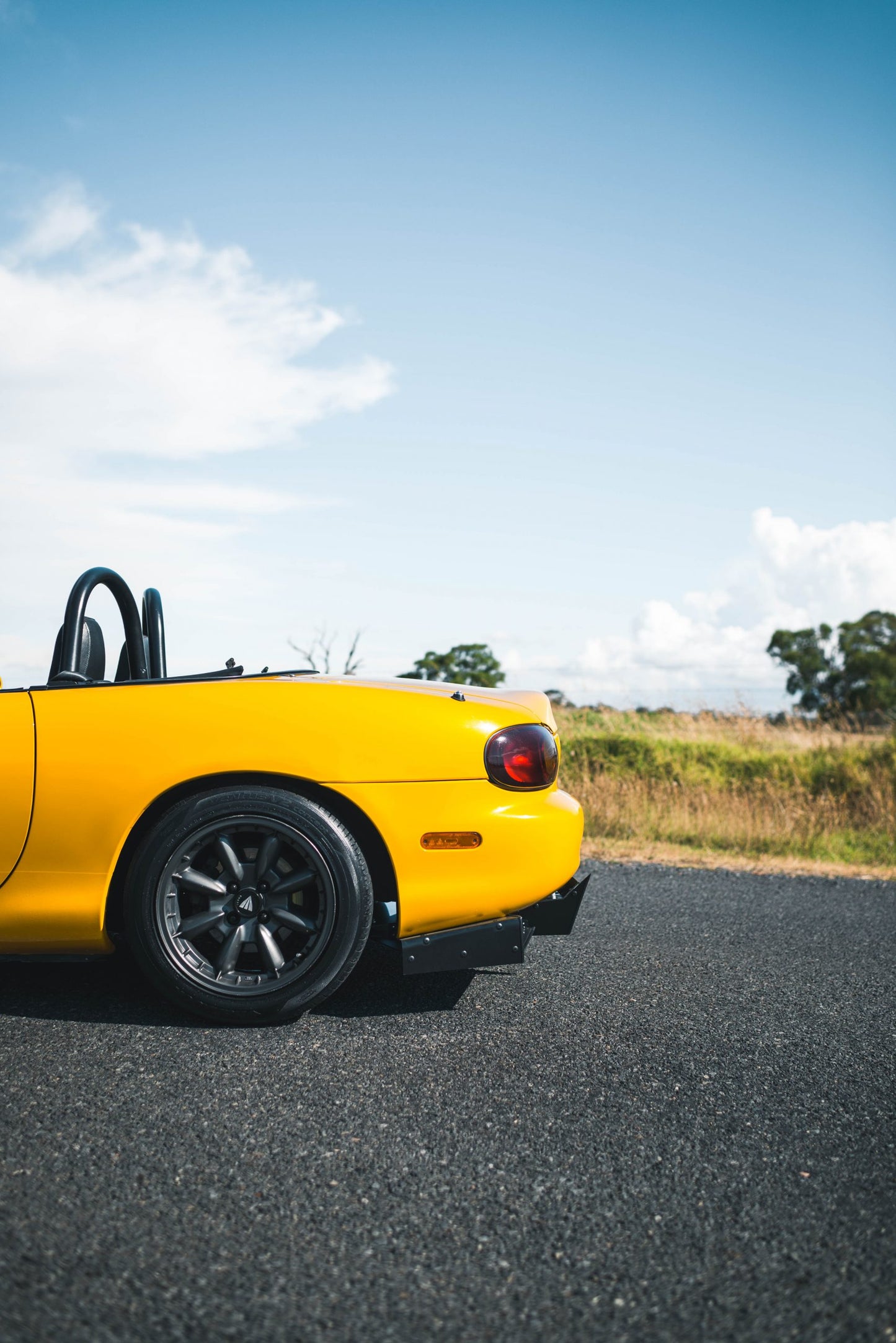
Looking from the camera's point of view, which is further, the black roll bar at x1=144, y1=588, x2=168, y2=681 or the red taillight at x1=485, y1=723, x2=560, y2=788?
the black roll bar at x1=144, y1=588, x2=168, y2=681

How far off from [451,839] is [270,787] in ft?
2.16

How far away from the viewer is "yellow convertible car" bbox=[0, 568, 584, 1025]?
3123 millimetres

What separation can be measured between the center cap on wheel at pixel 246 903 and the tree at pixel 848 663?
5256cm

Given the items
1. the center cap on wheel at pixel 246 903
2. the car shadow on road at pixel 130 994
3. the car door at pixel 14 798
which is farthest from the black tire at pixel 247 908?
the car door at pixel 14 798

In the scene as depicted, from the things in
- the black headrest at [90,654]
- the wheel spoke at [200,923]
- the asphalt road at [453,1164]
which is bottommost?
the asphalt road at [453,1164]

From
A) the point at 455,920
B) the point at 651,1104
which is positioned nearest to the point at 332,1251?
the point at 651,1104

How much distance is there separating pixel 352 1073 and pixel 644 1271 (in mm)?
1185

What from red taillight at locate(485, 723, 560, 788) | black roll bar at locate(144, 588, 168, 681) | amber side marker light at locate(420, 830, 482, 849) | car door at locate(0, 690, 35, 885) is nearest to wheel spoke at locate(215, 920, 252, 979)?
amber side marker light at locate(420, 830, 482, 849)

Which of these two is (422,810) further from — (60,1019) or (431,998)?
(60,1019)

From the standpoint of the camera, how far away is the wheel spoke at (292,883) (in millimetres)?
3123

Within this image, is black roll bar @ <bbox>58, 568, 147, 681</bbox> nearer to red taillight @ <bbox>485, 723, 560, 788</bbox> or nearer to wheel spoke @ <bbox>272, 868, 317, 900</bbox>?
wheel spoke @ <bbox>272, 868, 317, 900</bbox>

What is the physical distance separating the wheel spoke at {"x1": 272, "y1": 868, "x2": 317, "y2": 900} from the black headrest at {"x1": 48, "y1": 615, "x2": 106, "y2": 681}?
120 cm

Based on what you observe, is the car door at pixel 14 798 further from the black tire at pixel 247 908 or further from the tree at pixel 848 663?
the tree at pixel 848 663

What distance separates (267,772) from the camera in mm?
3182
